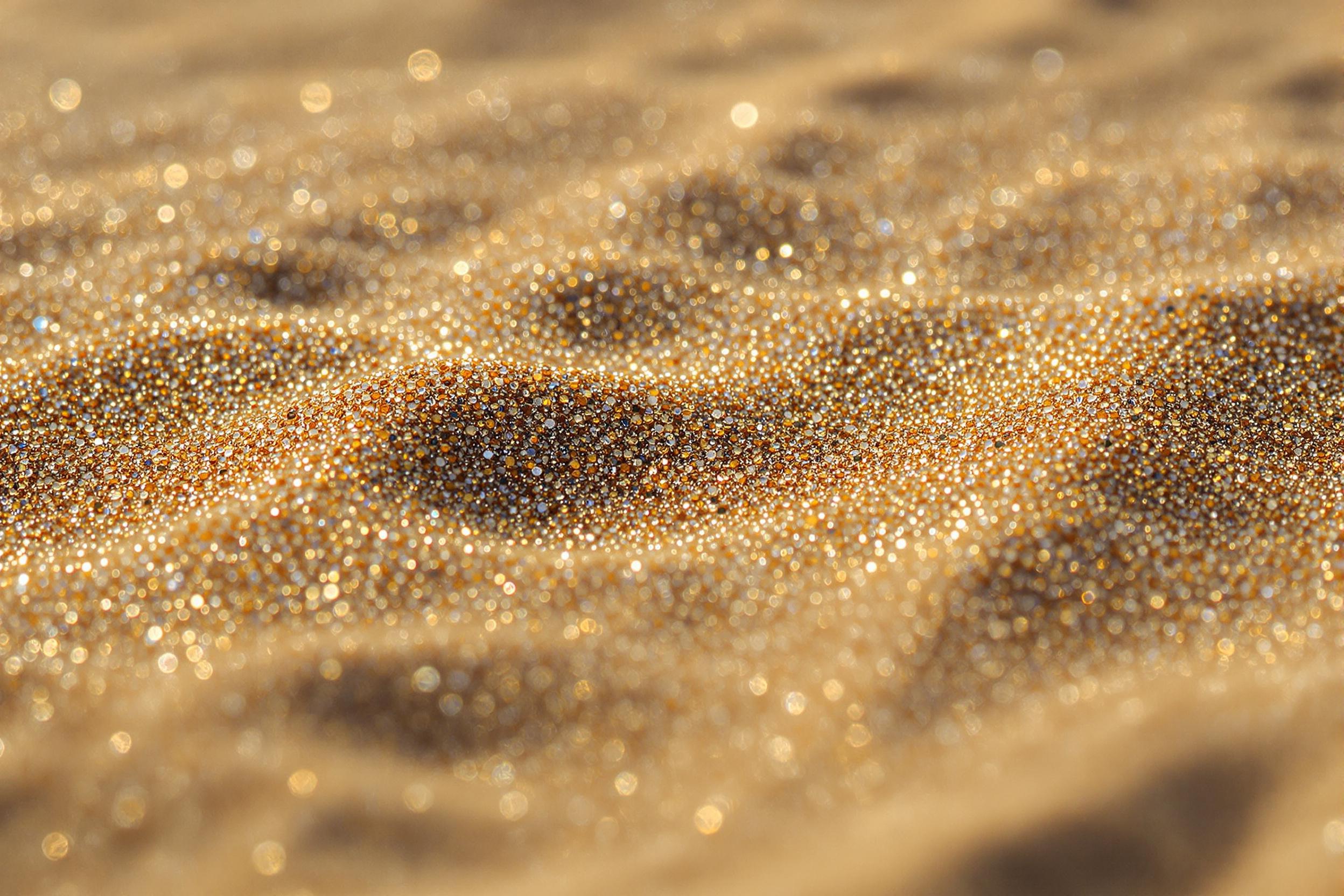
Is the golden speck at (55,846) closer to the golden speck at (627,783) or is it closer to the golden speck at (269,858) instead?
the golden speck at (269,858)

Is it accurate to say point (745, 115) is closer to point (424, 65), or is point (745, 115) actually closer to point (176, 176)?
point (424, 65)

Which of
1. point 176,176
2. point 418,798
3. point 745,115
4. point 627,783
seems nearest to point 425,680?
point 418,798

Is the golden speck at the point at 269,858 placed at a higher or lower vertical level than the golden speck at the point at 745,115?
lower

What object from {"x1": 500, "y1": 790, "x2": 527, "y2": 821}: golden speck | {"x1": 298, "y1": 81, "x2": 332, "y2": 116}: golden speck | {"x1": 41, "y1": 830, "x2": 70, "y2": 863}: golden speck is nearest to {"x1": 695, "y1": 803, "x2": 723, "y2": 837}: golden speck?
{"x1": 500, "y1": 790, "x2": 527, "y2": 821}: golden speck

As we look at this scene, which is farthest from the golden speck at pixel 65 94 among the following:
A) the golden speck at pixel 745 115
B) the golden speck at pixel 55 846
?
the golden speck at pixel 55 846

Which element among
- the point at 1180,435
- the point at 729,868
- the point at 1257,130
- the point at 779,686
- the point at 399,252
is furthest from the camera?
the point at 1257,130

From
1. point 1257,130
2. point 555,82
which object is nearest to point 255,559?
point 555,82

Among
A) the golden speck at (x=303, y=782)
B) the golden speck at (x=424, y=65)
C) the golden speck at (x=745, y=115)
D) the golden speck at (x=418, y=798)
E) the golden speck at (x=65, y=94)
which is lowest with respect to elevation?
the golden speck at (x=303, y=782)

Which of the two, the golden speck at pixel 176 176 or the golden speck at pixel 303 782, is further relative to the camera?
the golden speck at pixel 176 176

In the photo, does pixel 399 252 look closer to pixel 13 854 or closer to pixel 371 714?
pixel 371 714
